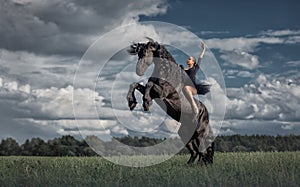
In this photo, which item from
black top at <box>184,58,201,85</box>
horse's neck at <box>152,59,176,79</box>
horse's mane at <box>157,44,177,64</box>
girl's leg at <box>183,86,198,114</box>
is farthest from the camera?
black top at <box>184,58,201,85</box>

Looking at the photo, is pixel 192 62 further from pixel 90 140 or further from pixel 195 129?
pixel 90 140

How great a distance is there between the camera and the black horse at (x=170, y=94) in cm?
1059

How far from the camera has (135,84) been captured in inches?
415

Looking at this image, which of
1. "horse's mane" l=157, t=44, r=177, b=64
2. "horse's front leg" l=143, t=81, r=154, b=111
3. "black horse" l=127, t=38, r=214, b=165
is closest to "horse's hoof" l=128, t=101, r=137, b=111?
"black horse" l=127, t=38, r=214, b=165

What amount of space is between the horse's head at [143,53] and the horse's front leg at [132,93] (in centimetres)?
45

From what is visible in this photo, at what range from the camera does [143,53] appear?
1102cm

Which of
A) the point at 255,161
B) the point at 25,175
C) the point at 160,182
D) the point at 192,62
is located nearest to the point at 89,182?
the point at 160,182

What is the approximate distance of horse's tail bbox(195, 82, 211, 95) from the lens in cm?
1173

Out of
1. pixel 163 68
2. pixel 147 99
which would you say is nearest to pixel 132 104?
pixel 147 99

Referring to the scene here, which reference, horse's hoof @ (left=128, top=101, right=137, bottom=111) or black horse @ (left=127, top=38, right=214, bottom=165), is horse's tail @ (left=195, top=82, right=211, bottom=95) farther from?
horse's hoof @ (left=128, top=101, right=137, bottom=111)

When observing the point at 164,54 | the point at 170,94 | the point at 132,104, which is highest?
the point at 164,54

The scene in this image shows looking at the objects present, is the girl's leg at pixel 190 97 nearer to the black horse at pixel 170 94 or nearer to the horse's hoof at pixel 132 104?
the black horse at pixel 170 94

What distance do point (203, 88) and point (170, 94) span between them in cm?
128

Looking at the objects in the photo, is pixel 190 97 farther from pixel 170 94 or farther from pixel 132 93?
pixel 132 93
